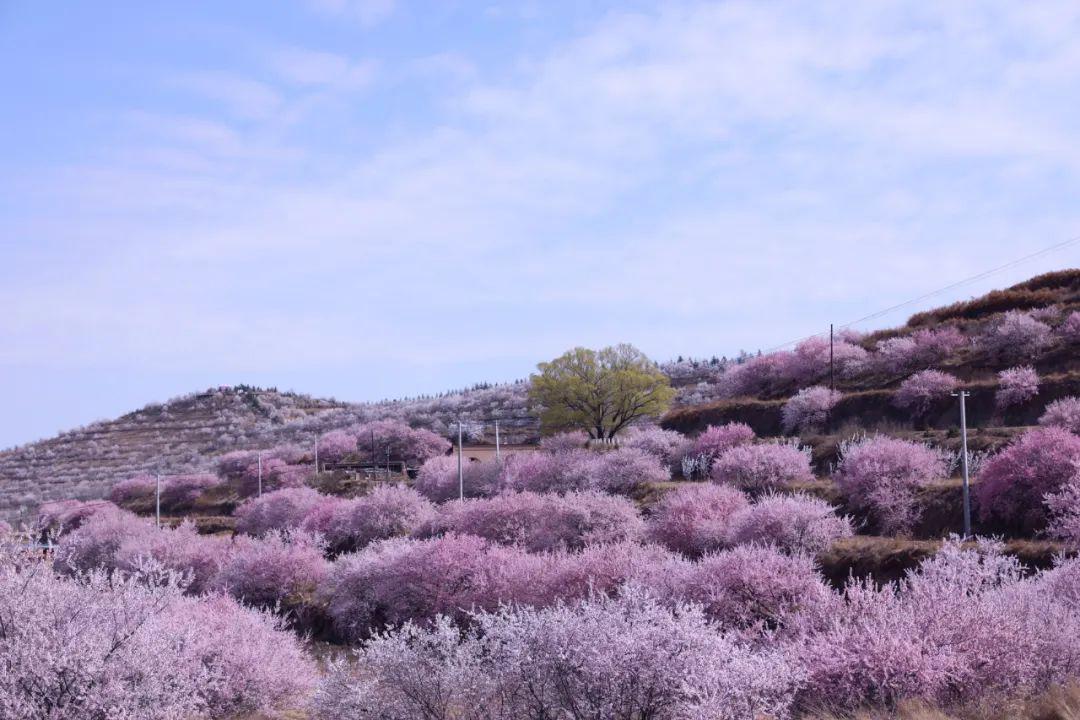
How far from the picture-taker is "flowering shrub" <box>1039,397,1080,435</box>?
934 inches

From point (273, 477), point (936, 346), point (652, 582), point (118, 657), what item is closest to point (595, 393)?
point (936, 346)

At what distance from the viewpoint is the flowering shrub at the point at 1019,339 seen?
3475 centimetres

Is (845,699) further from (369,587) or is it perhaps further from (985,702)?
(369,587)

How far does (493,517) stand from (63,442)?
261 ft

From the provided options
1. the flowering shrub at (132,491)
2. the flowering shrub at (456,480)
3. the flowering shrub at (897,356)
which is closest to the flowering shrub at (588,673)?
the flowering shrub at (456,480)

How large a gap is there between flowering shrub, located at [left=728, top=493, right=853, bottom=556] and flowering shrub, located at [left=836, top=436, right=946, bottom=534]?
7.44ft

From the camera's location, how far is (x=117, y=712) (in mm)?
10070

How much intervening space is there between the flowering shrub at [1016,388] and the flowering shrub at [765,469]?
7.15 m

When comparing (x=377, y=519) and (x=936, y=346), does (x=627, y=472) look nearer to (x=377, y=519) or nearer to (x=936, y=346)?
(x=377, y=519)

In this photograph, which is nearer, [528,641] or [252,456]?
[528,641]

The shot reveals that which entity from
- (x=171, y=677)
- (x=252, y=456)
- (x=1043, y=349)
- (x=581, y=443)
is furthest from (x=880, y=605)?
(x=252, y=456)

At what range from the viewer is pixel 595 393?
4722 centimetres

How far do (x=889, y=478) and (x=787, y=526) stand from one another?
195 inches

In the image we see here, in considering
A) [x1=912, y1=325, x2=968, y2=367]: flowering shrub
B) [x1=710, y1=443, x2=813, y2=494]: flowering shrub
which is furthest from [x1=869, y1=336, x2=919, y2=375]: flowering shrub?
[x1=710, y1=443, x2=813, y2=494]: flowering shrub
